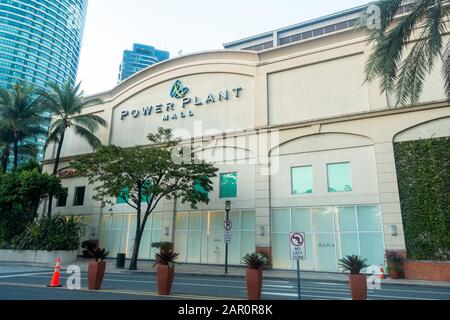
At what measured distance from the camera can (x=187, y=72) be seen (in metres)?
29.5

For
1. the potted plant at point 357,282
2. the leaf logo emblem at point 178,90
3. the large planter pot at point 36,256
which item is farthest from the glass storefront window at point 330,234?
the large planter pot at point 36,256

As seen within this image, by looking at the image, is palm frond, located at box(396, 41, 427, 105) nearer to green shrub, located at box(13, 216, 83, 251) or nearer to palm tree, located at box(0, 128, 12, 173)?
green shrub, located at box(13, 216, 83, 251)

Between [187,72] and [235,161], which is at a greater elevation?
[187,72]

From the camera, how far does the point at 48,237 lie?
82.0 feet

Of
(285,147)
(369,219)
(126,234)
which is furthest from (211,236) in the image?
(369,219)

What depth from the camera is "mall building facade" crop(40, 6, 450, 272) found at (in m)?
20.4

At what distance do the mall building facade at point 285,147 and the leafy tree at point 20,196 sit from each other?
496cm

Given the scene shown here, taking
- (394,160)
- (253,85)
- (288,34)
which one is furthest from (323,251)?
(288,34)

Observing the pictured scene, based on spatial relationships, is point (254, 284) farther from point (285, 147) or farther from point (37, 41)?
point (37, 41)

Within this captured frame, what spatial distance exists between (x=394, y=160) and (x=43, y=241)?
25.4 metres

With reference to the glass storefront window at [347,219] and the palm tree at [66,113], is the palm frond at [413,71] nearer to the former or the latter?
the glass storefront window at [347,219]

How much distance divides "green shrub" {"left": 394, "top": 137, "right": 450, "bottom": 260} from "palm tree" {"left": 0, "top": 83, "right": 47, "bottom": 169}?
1232 inches

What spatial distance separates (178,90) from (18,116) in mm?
15868

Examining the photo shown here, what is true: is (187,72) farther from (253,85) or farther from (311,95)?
(311,95)
